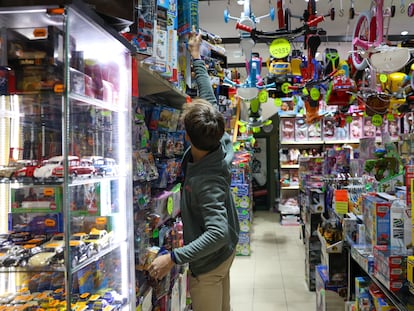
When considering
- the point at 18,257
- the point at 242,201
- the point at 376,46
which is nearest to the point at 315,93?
the point at 242,201

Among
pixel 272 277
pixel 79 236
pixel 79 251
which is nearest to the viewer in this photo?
pixel 79 251

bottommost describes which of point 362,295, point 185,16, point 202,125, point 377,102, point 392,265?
point 362,295

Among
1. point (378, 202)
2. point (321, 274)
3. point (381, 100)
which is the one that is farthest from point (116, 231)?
point (381, 100)

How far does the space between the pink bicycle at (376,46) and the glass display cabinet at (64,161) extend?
234 centimetres

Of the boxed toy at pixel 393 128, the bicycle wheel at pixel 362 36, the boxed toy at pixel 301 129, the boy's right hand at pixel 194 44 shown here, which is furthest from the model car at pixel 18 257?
the boxed toy at pixel 393 128

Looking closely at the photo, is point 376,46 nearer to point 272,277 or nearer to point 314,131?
point 272,277

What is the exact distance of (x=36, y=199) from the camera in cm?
126

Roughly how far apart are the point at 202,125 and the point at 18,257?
0.90 m

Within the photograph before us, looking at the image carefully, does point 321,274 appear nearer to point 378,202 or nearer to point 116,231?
point 378,202

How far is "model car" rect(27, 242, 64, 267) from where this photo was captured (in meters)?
1.10

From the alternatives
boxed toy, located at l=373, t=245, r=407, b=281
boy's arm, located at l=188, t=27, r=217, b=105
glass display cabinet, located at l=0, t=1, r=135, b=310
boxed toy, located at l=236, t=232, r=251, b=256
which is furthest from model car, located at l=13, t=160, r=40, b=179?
boxed toy, located at l=236, t=232, r=251, b=256

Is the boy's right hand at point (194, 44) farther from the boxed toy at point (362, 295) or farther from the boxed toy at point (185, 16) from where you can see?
the boxed toy at point (362, 295)

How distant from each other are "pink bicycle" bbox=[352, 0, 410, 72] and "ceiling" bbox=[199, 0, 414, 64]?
1.92 m

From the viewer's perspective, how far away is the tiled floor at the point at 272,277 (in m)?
4.16
